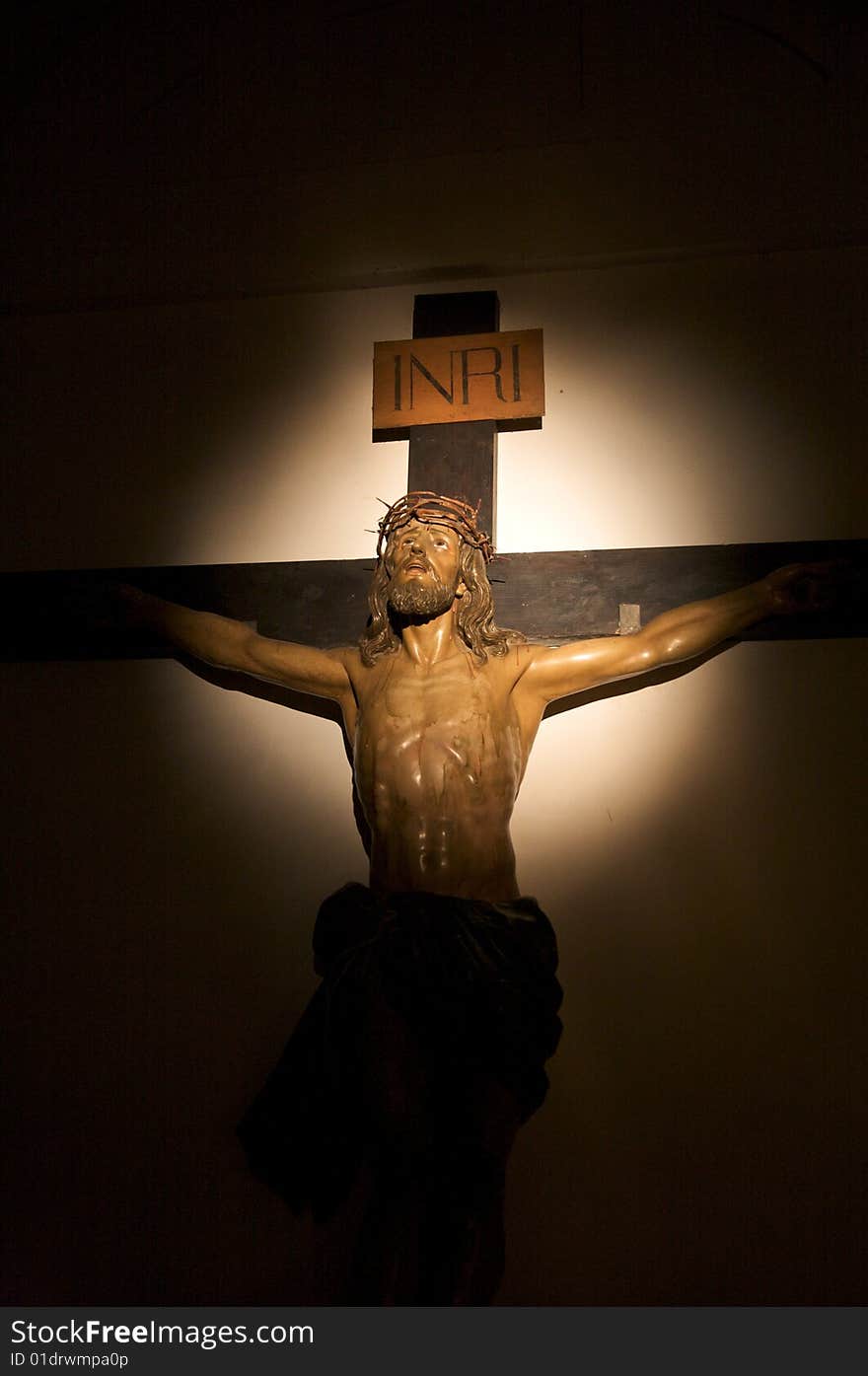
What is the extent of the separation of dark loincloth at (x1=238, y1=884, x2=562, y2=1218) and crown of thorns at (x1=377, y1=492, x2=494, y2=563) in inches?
35.8

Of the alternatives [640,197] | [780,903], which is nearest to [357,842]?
[780,903]

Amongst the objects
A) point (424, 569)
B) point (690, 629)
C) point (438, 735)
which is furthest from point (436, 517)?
point (690, 629)

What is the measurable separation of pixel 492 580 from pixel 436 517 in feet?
0.79

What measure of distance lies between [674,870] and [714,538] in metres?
0.87

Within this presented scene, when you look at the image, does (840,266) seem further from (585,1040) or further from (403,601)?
(585,1040)

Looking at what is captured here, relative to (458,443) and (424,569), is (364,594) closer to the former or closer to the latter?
(424,569)

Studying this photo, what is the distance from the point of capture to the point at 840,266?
3.27 m

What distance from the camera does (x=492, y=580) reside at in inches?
123

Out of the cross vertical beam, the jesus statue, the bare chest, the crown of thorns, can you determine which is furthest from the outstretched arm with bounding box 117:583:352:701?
the cross vertical beam

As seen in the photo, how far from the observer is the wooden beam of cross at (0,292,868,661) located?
300 cm

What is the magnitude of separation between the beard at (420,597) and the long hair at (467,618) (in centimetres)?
7

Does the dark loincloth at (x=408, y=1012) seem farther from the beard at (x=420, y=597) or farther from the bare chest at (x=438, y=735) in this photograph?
the beard at (x=420, y=597)

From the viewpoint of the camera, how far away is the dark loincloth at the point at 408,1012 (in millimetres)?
2564

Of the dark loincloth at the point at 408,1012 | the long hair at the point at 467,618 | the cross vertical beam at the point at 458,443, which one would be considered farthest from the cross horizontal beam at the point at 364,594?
the dark loincloth at the point at 408,1012
